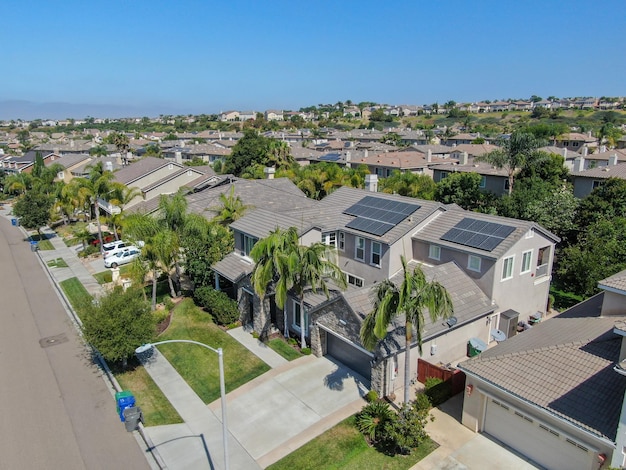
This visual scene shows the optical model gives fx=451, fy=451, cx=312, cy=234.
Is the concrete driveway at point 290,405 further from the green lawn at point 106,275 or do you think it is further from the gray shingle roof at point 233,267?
the green lawn at point 106,275

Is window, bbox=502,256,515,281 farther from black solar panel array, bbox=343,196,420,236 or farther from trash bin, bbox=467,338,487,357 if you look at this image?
black solar panel array, bbox=343,196,420,236

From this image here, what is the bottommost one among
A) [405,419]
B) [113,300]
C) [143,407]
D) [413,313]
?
[143,407]

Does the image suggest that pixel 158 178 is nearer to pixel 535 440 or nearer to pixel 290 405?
pixel 290 405

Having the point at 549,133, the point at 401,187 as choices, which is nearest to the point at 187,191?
the point at 401,187

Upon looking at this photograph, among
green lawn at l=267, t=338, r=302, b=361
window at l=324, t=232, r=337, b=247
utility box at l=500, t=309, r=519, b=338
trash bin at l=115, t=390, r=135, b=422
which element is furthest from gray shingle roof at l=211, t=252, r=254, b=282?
utility box at l=500, t=309, r=519, b=338

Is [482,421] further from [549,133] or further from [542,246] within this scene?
[549,133]

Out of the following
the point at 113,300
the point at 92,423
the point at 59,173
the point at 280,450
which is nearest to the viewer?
the point at 280,450

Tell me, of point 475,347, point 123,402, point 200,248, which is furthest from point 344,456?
point 200,248

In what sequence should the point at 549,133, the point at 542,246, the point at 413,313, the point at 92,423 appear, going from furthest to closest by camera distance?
the point at 549,133, the point at 542,246, the point at 92,423, the point at 413,313
